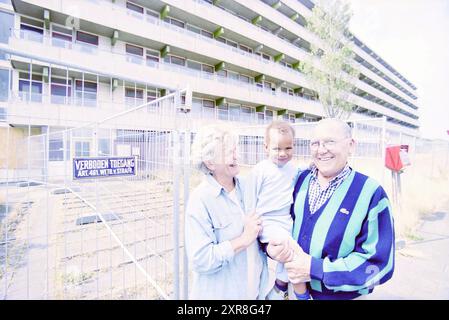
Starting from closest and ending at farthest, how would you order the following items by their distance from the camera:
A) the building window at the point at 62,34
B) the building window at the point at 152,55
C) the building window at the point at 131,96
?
the building window at the point at 62,34, the building window at the point at 131,96, the building window at the point at 152,55

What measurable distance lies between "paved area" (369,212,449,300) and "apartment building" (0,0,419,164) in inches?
122

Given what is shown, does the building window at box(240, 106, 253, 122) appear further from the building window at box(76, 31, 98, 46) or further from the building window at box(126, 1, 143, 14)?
the building window at box(76, 31, 98, 46)

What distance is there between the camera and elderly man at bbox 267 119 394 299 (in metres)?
0.82

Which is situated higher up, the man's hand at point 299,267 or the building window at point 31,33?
the building window at point 31,33

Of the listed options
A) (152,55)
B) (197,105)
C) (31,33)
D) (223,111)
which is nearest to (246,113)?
(223,111)

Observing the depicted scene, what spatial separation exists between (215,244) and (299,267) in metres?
0.38

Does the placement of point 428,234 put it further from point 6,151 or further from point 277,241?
point 6,151

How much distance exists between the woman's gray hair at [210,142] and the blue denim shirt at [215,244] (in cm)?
9

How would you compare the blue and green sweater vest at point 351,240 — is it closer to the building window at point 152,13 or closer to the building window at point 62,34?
the building window at point 62,34

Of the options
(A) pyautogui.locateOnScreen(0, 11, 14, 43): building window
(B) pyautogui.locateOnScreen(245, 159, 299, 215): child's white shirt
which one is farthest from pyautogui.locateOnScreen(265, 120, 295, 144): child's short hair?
(A) pyautogui.locateOnScreen(0, 11, 14, 43): building window

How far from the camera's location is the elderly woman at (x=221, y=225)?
892 millimetres

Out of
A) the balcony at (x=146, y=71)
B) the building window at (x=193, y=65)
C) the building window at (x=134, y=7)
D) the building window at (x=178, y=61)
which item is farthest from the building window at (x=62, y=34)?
the building window at (x=193, y=65)

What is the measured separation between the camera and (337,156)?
0.93m

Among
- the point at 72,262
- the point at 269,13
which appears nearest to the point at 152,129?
the point at 72,262
